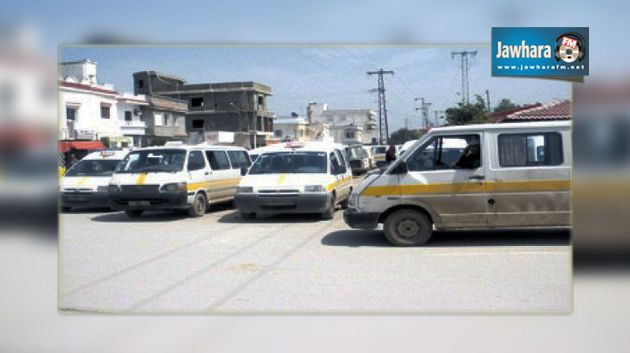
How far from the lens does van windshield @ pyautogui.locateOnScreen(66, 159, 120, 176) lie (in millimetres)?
13973

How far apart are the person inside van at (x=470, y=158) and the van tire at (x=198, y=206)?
19.9 ft

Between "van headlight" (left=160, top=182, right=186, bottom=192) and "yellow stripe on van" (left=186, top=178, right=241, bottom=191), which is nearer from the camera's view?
"van headlight" (left=160, top=182, right=186, bottom=192)

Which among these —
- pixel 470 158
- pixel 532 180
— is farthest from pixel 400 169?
pixel 532 180

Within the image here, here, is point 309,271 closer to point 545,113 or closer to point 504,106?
point 504,106

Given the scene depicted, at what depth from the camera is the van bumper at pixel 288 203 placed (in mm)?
10773

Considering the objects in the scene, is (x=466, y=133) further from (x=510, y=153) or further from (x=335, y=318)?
(x=335, y=318)

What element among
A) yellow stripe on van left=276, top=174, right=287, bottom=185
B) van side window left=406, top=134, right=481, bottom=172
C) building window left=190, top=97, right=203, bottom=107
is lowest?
yellow stripe on van left=276, top=174, right=287, bottom=185

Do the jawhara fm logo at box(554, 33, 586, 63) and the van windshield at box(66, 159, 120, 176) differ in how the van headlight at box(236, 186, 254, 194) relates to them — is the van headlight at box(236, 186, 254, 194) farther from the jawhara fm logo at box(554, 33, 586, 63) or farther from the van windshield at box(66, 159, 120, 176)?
the jawhara fm logo at box(554, 33, 586, 63)

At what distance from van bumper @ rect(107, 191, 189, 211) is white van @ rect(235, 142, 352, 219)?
1.56 m

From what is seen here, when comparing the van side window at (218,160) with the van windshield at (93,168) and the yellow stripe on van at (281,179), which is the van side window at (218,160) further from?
the yellow stripe on van at (281,179)

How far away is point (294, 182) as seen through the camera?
36.1 feet

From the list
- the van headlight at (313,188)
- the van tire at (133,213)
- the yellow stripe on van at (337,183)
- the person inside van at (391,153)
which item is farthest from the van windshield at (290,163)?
the van tire at (133,213)

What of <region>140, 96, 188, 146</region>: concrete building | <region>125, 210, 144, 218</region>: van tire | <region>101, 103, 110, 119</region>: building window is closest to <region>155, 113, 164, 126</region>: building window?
<region>140, 96, 188, 146</region>: concrete building

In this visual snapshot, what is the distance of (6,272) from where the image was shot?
776cm
